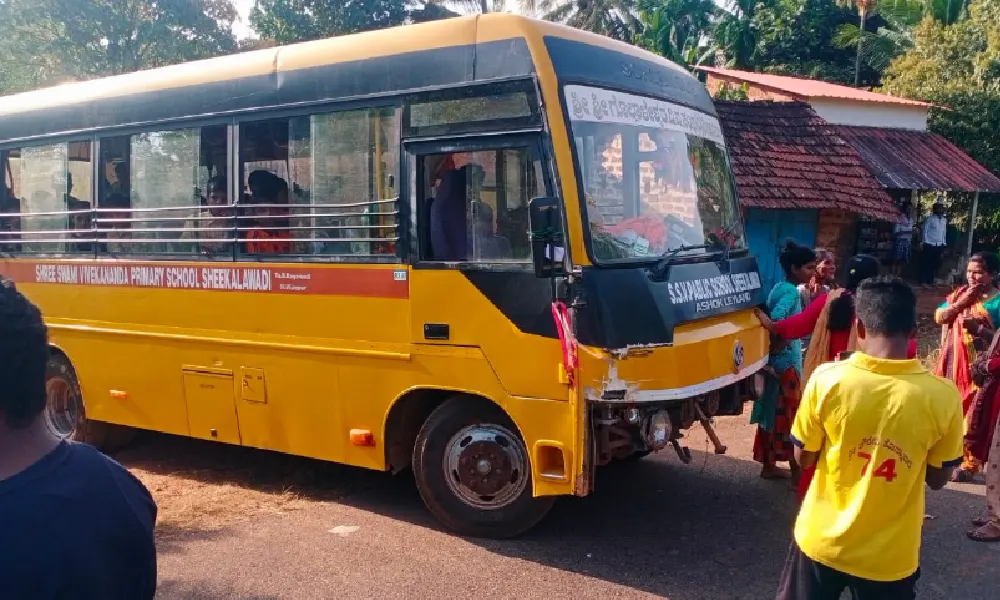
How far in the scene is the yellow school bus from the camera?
14.7ft

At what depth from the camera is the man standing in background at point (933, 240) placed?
16.0 m

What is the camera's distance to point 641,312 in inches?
173

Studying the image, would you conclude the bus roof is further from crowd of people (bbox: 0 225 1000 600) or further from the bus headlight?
crowd of people (bbox: 0 225 1000 600)

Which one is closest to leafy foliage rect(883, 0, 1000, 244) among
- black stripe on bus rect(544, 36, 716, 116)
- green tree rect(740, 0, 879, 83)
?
green tree rect(740, 0, 879, 83)

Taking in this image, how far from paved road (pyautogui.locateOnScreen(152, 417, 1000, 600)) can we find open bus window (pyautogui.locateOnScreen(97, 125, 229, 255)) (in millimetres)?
1991

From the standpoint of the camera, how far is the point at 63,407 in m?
7.19

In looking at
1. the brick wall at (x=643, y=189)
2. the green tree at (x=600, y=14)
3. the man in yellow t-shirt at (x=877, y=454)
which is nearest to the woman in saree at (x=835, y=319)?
the brick wall at (x=643, y=189)

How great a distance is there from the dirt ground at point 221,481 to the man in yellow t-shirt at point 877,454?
381 centimetres

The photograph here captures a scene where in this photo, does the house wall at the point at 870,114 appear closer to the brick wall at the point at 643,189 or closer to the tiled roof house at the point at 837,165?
the tiled roof house at the point at 837,165

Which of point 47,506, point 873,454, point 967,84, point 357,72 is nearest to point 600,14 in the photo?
point 967,84

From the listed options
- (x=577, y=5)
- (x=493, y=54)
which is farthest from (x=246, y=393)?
(x=577, y=5)

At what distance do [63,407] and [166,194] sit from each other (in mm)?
2420

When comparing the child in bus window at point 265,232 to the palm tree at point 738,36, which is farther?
the palm tree at point 738,36

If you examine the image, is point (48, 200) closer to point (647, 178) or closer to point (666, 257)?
point (647, 178)
